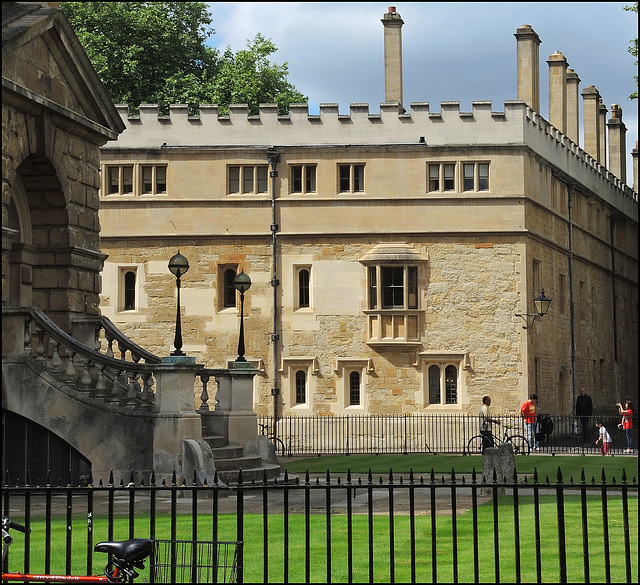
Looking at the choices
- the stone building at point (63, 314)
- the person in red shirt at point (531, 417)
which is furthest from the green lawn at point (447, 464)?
the stone building at point (63, 314)

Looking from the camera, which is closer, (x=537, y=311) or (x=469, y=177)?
(x=469, y=177)

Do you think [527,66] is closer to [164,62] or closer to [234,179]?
[234,179]

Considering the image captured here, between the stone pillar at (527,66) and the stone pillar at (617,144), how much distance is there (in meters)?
23.6

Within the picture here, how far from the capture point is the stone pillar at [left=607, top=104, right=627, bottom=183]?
6669 cm

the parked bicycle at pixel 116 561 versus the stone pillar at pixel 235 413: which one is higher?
the stone pillar at pixel 235 413

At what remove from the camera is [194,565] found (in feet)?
28.4

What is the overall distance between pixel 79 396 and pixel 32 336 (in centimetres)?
127

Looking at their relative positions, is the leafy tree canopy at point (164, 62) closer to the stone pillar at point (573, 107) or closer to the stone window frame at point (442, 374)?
the stone pillar at point (573, 107)

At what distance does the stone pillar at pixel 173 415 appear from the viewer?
761 inches

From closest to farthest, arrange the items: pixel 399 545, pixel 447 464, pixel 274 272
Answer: pixel 399 545 → pixel 447 464 → pixel 274 272

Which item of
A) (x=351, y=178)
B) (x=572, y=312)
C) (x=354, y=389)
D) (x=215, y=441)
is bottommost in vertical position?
(x=215, y=441)

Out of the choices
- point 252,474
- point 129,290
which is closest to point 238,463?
point 252,474

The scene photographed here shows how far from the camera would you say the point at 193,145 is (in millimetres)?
40344

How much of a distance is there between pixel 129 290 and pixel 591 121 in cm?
2774
